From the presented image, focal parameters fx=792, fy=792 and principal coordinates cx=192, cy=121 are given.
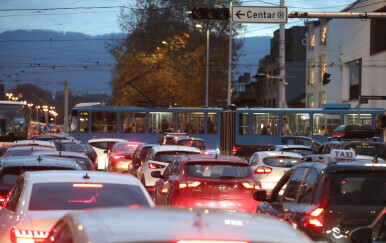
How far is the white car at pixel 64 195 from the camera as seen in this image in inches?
336

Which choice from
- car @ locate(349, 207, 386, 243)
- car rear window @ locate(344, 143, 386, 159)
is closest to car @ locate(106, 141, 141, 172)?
car rear window @ locate(344, 143, 386, 159)

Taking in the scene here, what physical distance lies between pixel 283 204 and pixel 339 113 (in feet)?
126

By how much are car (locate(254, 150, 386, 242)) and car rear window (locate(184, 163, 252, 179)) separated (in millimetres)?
5400

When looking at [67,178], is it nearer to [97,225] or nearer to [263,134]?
[97,225]

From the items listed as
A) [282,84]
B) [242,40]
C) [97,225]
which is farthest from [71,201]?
[242,40]

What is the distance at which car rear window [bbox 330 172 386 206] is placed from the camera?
8508 millimetres

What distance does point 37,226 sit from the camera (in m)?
8.24

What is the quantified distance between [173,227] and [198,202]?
32.7 ft

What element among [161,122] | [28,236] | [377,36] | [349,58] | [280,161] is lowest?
[280,161]

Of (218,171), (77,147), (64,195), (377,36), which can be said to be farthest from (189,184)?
(377,36)

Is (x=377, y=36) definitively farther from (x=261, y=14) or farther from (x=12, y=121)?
(x=261, y=14)

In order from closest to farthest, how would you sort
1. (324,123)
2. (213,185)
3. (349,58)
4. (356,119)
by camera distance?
(213,185)
(356,119)
(324,123)
(349,58)

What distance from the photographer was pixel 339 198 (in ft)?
27.9

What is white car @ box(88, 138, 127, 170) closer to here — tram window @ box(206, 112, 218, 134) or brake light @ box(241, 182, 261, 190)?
tram window @ box(206, 112, 218, 134)
